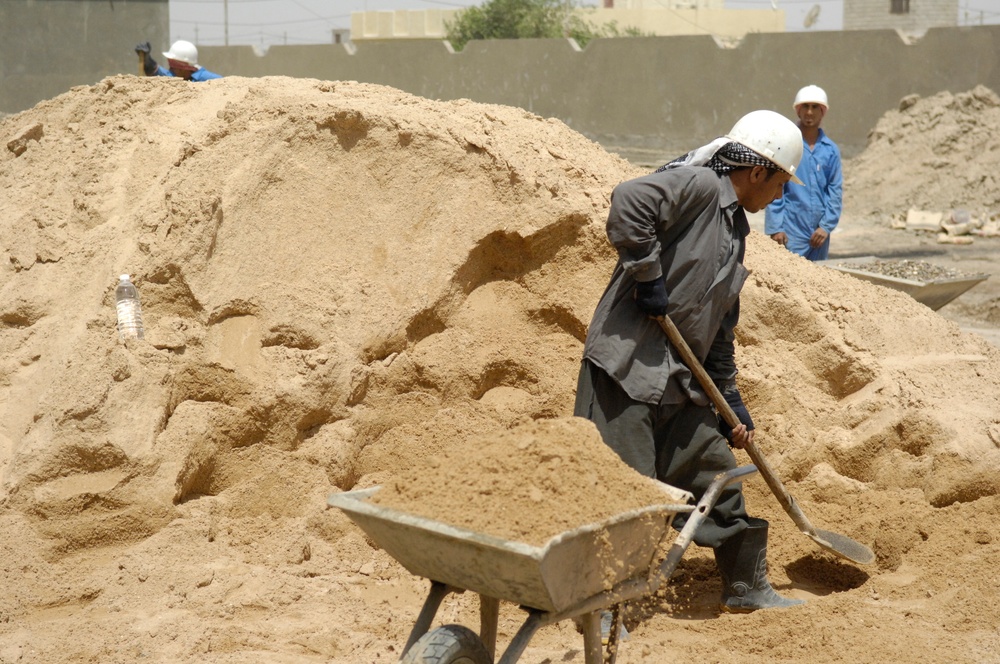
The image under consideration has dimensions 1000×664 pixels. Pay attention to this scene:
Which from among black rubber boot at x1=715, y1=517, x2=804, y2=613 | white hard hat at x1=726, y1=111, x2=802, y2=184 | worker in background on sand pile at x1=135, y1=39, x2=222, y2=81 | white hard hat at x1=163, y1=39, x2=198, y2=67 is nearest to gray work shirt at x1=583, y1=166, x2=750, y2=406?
white hard hat at x1=726, y1=111, x2=802, y2=184

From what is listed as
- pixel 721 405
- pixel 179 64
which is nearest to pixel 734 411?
pixel 721 405

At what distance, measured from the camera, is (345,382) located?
4.29 meters

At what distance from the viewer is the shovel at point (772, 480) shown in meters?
3.52

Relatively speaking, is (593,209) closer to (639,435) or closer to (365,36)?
(639,435)

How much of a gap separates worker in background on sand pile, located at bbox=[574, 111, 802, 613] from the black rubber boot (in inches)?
13.0

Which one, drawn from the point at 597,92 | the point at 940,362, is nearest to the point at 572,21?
the point at 597,92

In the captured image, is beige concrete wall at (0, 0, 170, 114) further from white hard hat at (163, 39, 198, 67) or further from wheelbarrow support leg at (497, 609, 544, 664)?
wheelbarrow support leg at (497, 609, 544, 664)

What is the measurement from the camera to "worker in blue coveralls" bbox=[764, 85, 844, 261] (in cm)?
684

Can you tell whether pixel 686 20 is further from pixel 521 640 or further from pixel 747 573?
pixel 521 640

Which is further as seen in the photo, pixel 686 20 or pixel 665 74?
pixel 686 20

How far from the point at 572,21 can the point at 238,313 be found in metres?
33.0

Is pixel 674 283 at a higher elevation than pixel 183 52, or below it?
below

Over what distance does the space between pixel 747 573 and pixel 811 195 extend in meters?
3.77

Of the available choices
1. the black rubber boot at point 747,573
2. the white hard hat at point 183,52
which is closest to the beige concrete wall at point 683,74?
the white hard hat at point 183,52
